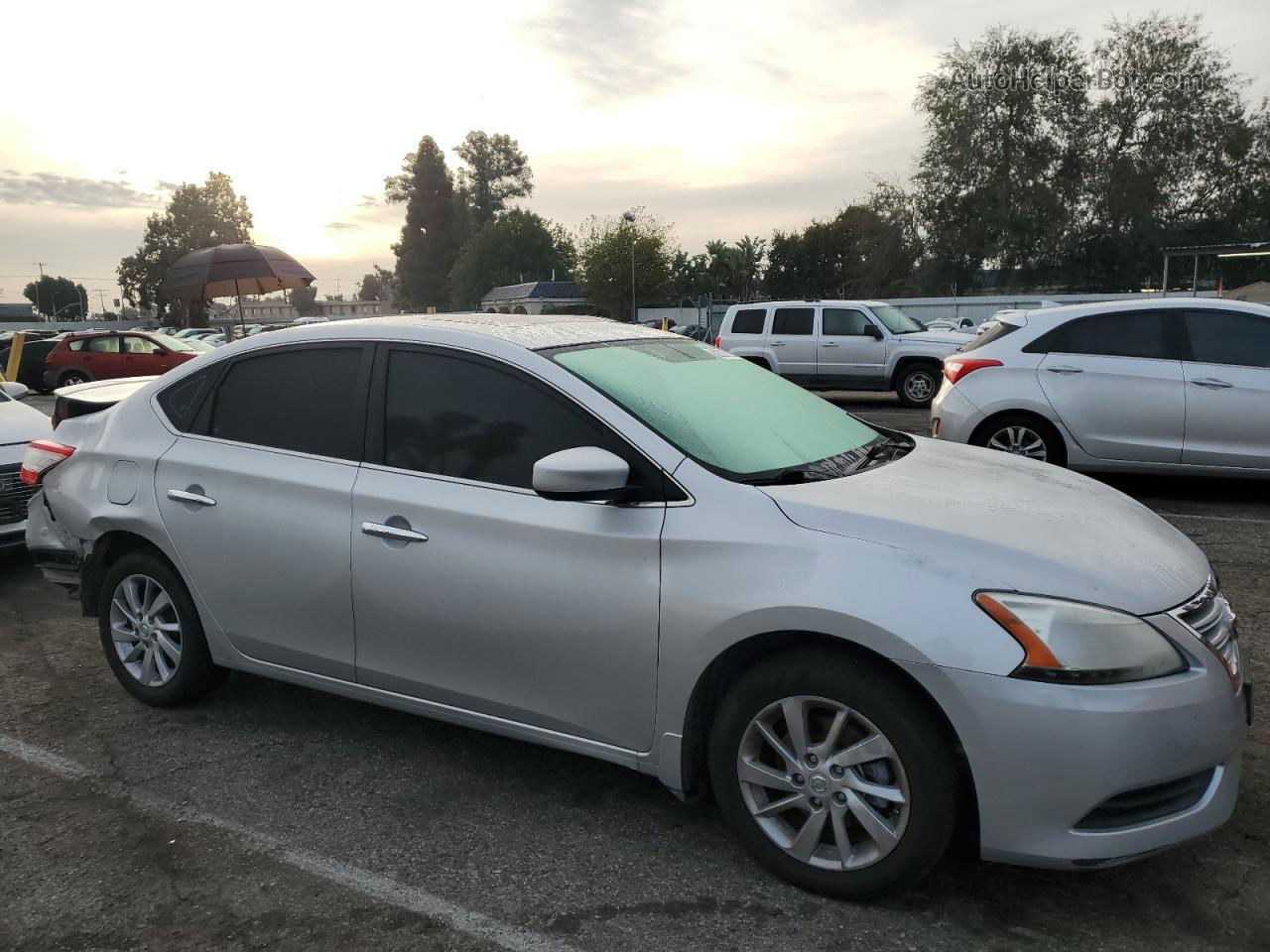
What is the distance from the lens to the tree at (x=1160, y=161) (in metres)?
43.1

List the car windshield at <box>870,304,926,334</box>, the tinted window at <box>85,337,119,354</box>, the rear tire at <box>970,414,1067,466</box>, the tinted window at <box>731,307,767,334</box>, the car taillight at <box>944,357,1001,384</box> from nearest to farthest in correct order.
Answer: the rear tire at <box>970,414,1067,466</box> < the car taillight at <box>944,357,1001,384</box> < the car windshield at <box>870,304,926,334</box> < the tinted window at <box>731,307,767,334</box> < the tinted window at <box>85,337,119,354</box>

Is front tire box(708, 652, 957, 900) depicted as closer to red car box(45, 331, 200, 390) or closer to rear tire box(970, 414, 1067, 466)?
rear tire box(970, 414, 1067, 466)

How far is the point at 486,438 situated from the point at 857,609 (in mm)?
1350

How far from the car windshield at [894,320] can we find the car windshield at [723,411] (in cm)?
1272

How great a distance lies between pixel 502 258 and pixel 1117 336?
81.9 metres

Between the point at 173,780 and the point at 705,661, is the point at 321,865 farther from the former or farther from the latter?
the point at 705,661

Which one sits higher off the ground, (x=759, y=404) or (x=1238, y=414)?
(x=759, y=404)

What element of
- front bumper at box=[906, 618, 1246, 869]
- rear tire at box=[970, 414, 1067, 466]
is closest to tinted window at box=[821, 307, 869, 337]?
rear tire at box=[970, 414, 1067, 466]

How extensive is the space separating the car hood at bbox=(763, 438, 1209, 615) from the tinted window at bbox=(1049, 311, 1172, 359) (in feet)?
16.0

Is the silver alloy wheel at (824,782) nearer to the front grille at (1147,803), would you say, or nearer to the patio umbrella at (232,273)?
the front grille at (1147,803)

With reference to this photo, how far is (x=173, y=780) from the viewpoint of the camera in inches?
136

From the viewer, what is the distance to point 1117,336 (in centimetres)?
762

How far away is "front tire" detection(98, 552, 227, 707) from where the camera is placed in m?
3.88

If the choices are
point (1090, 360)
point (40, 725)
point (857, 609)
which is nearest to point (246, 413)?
point (40, 725)
